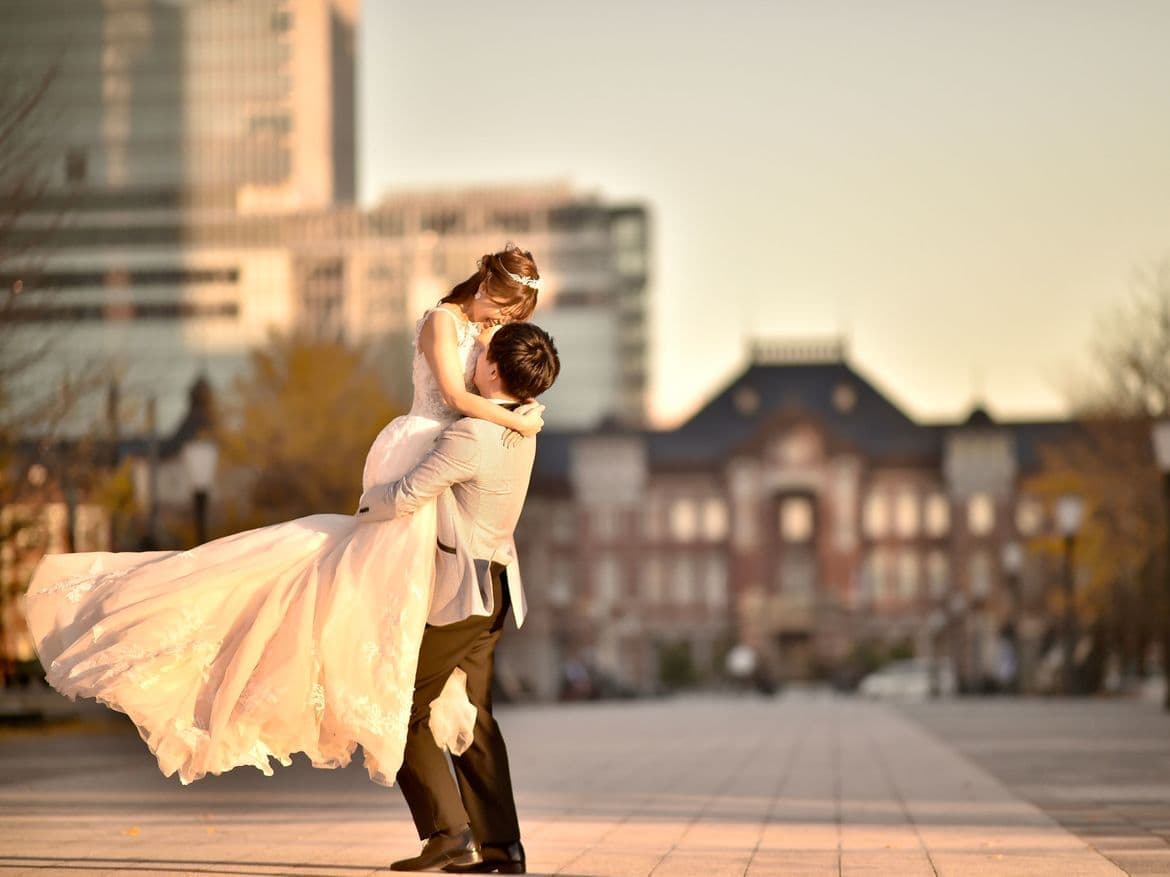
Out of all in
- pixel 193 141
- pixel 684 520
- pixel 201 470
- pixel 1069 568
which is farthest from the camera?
pixel 193 141

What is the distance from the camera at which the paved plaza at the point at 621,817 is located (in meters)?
8.81

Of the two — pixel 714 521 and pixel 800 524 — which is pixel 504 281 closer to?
pixel 800 524

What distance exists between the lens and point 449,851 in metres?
7.77

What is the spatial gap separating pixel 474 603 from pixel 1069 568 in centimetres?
3753

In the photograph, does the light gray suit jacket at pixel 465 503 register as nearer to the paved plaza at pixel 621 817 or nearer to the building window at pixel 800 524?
the paved plaza at pixel 621 817

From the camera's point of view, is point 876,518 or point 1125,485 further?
point 876,518

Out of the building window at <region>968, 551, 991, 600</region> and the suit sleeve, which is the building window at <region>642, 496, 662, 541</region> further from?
the suit sleeve

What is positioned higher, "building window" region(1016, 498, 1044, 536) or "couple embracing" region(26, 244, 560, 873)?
"building window" region(1016, 498, 1044, 536)

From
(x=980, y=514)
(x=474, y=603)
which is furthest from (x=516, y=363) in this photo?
(x=980, y=514)

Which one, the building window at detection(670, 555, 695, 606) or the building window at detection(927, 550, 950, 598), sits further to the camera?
the building window at detection(670, 555, 695, 606)

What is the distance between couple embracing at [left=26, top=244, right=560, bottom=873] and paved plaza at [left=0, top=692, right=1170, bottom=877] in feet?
2.21

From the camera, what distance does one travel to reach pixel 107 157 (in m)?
137

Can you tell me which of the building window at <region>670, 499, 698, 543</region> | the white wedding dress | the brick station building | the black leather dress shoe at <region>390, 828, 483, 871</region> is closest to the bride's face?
the white wedding dress

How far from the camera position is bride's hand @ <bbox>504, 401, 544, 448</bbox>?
307 inches
